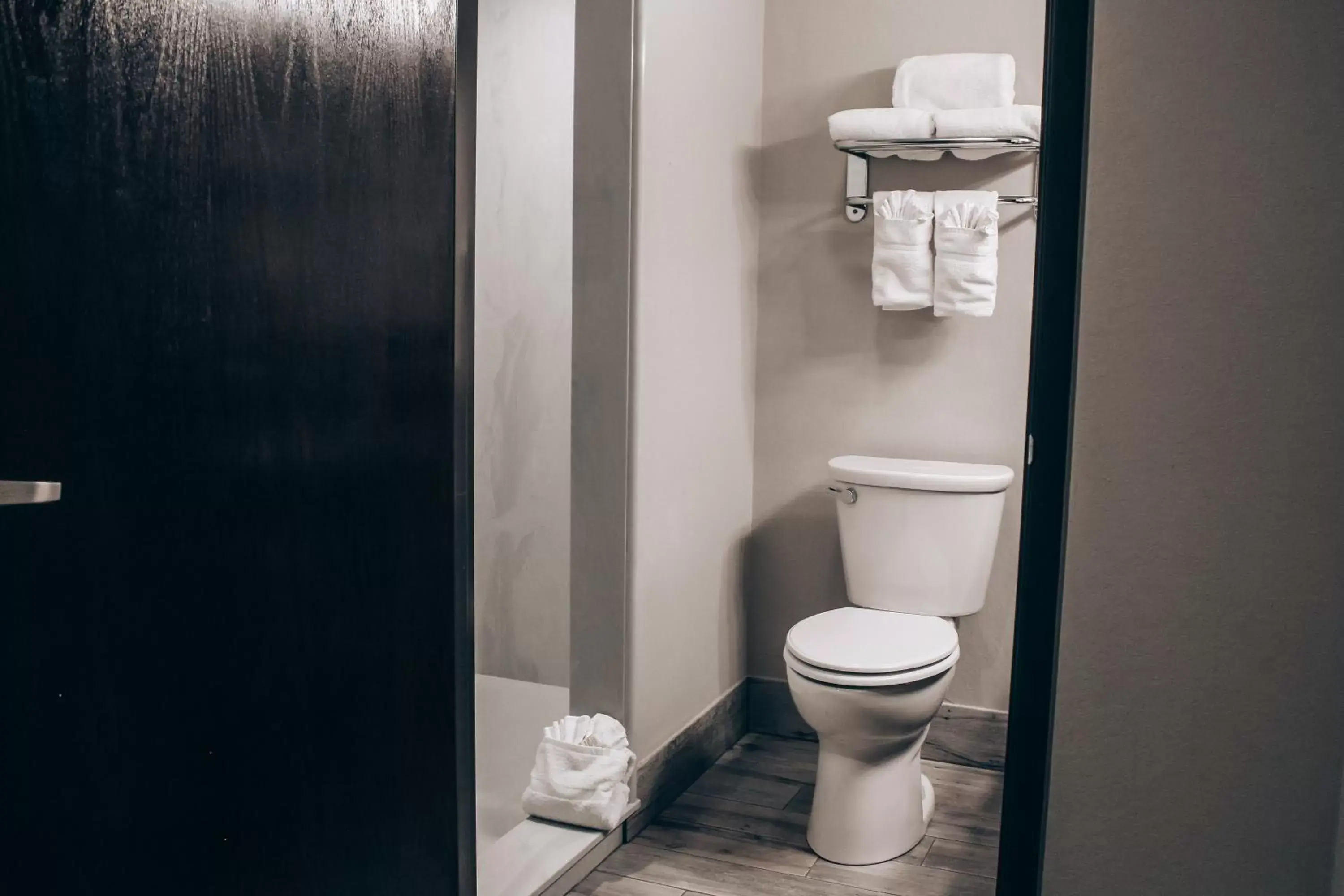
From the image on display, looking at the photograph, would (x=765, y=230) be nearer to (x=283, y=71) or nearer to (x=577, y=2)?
(x=577, y=2)

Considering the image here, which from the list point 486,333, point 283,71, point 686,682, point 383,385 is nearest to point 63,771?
point 383,385

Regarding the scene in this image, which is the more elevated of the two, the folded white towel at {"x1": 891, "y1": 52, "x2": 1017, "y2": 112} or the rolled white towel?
the folded white towel at {"x1": 891, "y1": 52, "x2": 1017, "y2": 112}

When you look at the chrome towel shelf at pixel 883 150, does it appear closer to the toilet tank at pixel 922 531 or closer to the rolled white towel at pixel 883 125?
the rolled white towel at pixel 883 125

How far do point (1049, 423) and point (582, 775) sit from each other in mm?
1193

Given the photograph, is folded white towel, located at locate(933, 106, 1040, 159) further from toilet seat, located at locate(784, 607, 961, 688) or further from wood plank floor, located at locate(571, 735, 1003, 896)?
wood plank floor, located at locate(571, 735, 1003, 896)

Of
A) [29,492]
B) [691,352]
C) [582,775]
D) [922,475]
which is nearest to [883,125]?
[691,352]

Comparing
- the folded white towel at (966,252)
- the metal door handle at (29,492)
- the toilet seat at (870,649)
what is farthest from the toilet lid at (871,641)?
the metal door handle at (29,492)

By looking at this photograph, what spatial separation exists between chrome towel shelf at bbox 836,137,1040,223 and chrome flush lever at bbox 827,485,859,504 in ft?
2.14

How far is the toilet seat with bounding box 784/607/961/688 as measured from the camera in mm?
1931

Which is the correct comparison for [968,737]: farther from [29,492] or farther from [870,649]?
[29,492]

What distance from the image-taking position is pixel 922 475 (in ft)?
7.36

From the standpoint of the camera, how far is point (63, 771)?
82 centimetres

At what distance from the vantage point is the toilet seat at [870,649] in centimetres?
193

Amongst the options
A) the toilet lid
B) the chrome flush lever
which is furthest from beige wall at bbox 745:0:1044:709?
the toilet lid
